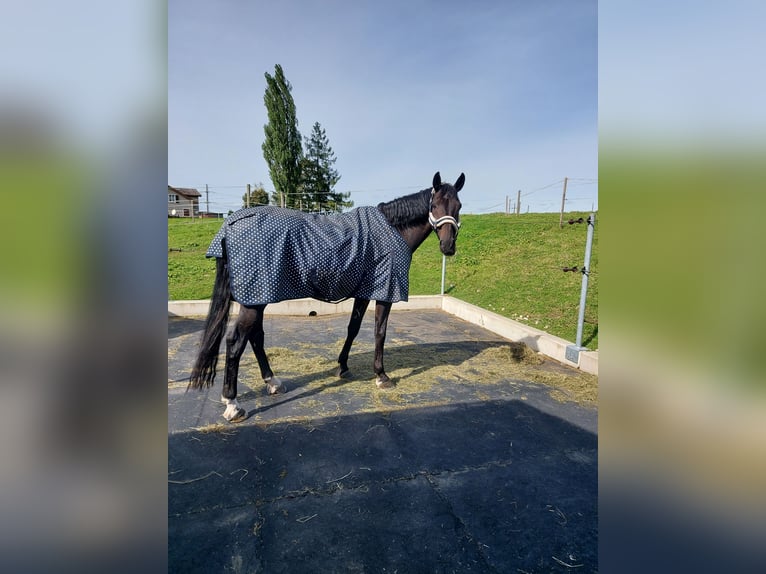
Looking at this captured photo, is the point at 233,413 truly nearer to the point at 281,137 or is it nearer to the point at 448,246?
the point at 448,246

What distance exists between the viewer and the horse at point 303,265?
317 cm

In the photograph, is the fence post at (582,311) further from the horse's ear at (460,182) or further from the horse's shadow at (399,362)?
the horse's ear at (460,182)

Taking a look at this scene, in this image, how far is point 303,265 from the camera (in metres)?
3.35

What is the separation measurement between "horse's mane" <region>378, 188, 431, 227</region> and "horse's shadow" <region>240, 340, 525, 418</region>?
172cm

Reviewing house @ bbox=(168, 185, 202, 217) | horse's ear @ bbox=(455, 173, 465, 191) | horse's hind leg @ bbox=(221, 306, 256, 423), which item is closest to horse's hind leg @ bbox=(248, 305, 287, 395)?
horse's hind leg @ bbox=(221, 306, 256, 423)

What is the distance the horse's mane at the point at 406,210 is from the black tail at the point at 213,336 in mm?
1733

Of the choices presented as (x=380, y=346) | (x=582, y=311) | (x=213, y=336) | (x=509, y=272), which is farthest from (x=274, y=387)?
(x=509, y=272)

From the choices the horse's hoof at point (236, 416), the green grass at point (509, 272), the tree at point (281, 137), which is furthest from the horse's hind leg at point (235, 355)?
the tree at point (281, 137)

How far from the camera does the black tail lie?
324cm

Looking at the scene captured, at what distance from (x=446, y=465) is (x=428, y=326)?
13.6ft
